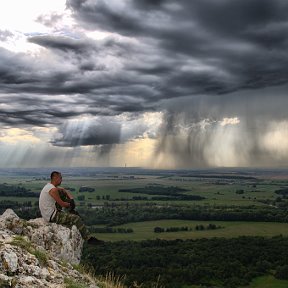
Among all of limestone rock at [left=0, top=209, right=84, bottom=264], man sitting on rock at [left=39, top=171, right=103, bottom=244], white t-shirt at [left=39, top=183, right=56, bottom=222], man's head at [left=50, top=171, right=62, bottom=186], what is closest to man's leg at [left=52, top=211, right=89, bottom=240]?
man sitting on rock at [left=39, top=171, right=103, bottom=244]

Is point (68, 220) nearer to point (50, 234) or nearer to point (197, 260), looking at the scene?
point (50, 234)

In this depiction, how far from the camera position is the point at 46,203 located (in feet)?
55.1

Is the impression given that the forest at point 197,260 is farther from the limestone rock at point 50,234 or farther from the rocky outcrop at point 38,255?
the rocky outcrop at point 38,255

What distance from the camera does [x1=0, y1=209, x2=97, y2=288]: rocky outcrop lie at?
9.80 m

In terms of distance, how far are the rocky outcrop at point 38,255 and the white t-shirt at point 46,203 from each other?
0.40m

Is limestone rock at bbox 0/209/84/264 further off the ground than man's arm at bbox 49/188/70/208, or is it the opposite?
man's arm at bbox 49/188/70/208

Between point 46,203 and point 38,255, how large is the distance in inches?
219

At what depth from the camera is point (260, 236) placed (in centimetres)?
14138

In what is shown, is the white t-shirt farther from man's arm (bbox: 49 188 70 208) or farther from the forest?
the forest

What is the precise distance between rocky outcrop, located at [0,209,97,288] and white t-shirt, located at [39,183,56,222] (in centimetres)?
Result: 40

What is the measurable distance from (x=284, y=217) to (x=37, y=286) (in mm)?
190741

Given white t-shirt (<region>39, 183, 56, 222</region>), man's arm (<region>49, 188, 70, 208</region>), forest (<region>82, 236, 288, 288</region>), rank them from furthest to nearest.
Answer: forest (<region>82, 236, 288, 288</region>), white t-shirt (<region>39, 183, 56, 222</region>), man's arm (<region>49, 188, 70, 208</region>)

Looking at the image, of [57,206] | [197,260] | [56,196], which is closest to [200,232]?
[197,260]

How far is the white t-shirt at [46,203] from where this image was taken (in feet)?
55.0
